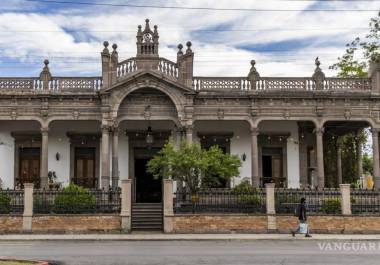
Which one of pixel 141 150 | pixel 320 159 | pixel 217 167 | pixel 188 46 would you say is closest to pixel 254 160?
pixel 320 159

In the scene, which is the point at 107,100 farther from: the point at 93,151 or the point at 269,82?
the point at 269,82

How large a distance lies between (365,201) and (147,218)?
9085 millimetres

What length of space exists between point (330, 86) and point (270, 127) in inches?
160

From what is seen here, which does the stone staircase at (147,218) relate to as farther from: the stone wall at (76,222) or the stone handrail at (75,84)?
the stone handrail at (75,84)

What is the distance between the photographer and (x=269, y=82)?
27.7 m

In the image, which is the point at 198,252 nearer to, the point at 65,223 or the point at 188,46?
the point at 65,223

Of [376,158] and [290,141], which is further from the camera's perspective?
[290,141]

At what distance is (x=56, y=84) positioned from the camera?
1077 inches

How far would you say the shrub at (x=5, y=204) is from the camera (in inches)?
852

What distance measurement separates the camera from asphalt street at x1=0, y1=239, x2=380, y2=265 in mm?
13328

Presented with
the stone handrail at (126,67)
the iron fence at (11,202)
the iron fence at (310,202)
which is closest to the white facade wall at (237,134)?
the stone handrail at (126,67)

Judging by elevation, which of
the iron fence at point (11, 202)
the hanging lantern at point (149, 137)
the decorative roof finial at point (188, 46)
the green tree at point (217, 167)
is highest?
the decorative roof finial at point (188, 46)

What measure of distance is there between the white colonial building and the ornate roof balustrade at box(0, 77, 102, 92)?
0.05 m

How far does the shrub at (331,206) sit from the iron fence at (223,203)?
2552 mm
